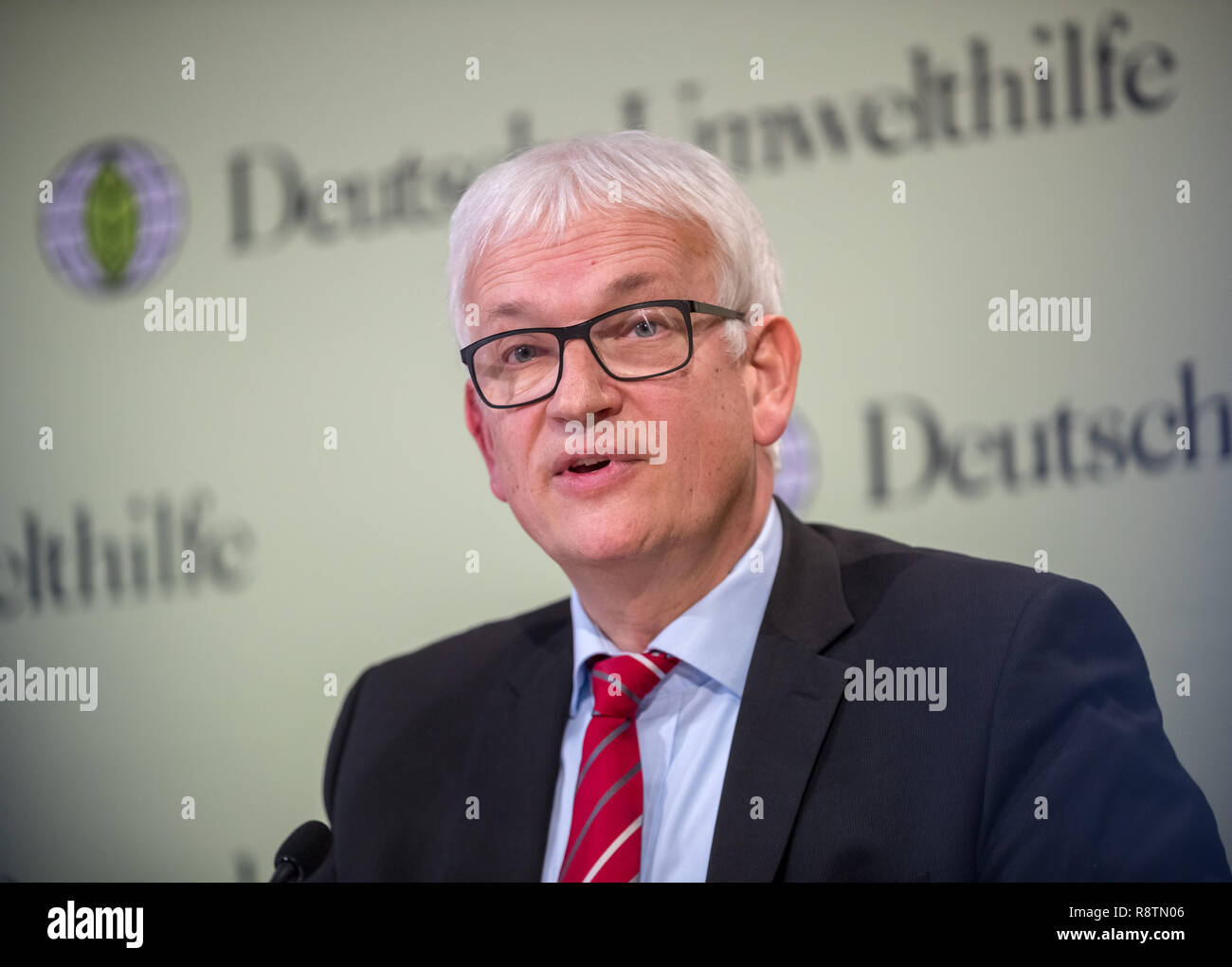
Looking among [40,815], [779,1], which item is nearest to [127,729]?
[40,815]

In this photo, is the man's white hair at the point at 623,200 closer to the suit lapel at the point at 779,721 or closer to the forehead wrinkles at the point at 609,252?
the forehead wrinkles at the point at 609,252

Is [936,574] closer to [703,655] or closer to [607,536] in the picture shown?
[703,655]

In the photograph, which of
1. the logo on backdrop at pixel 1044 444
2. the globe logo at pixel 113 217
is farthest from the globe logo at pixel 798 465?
the globe logo at pixel 113 217

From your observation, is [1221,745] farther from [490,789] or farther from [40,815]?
[40,815]

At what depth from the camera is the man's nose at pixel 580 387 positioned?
1748 mm

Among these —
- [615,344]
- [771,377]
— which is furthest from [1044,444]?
[615,344]

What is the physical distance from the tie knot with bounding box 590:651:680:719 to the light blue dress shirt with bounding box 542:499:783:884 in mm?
20

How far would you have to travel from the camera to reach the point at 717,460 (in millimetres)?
1816

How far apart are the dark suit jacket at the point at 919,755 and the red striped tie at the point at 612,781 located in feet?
0.29

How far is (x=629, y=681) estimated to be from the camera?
182cm

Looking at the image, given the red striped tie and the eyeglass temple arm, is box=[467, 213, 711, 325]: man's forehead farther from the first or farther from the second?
the red striped tie

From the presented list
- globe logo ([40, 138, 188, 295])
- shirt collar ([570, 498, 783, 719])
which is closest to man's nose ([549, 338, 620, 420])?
shirt collar ([570, 498, 783, 719])

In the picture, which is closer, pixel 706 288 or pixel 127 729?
pixel 706 288
